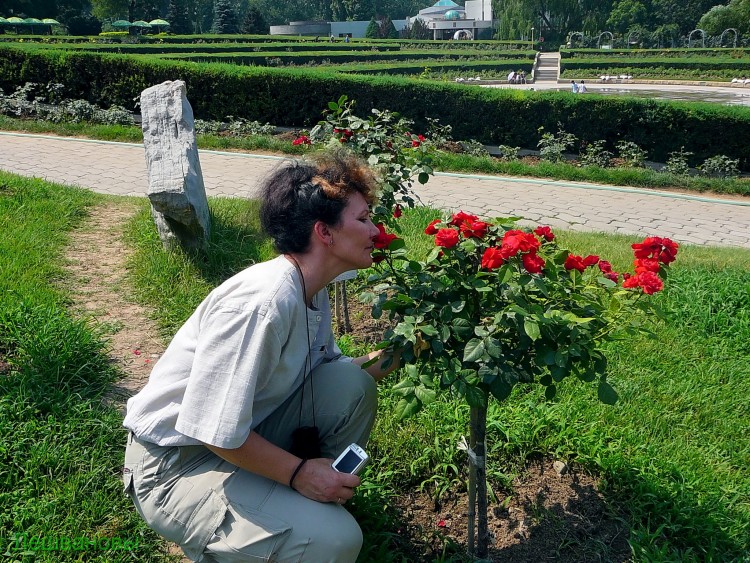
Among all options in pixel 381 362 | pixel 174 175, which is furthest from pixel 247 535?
pixel 174 175

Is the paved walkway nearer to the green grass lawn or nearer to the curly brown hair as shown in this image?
the green grass lawn

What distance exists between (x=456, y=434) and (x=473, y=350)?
1.09 metres

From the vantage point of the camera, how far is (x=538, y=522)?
8.12ft

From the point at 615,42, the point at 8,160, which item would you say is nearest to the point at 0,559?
the point at 8,160

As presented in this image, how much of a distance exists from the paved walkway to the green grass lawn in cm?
283

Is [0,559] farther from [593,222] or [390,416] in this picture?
[593,222]

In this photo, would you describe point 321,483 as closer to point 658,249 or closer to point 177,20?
point 658,249

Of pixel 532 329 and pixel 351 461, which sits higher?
pixel 532 329

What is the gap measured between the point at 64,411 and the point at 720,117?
377 inches

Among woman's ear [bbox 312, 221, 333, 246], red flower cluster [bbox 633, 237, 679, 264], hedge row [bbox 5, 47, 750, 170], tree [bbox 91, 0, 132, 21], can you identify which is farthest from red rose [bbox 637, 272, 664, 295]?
tree [bbox 91, 0, 132, 21]

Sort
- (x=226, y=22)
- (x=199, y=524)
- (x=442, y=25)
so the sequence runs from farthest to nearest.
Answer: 1. (x=442, y=25)
2. (x=226, y=22)
3. (x=199, y=524)

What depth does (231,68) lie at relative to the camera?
1134cm

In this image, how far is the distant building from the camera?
59.6m

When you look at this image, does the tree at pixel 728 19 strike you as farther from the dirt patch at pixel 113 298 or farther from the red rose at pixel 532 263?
the red rose at pixel 532 263
